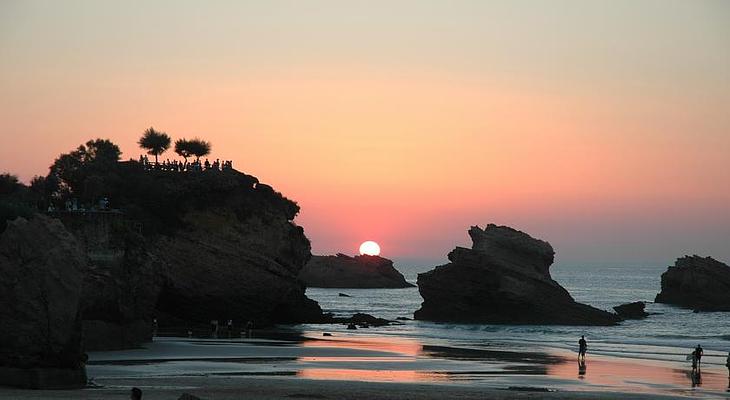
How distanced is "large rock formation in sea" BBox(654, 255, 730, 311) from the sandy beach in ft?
225

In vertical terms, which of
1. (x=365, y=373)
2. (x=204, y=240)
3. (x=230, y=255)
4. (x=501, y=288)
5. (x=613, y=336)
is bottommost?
(x=365, y=373)

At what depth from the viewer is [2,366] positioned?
3316 centimetres

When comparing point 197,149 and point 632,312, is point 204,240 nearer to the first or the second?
point 197,149

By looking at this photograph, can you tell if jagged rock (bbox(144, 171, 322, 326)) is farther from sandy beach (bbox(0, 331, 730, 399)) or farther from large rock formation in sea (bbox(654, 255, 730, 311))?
large rock formation in sea (bbox(654, 255, 730, 311))

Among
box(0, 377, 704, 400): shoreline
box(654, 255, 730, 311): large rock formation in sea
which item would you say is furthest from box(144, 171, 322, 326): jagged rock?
box(654, 255, 730, 311): large rock formation in sea

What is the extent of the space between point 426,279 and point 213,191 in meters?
25.9

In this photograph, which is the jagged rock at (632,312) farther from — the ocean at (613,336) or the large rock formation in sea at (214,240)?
the large rock formation in sea at (214,240)

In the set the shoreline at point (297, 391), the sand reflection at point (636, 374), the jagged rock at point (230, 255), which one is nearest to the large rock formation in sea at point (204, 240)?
the jagged rock at point (230, 255)

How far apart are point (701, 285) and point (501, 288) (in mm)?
48539

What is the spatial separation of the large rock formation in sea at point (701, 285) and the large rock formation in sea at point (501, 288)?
33895 millimetres

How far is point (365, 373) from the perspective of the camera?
150 feet

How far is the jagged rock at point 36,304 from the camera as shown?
107 feet

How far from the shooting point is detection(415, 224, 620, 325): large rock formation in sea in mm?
92750

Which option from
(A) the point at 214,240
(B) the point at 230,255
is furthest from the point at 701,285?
(A) the point at 214,240
